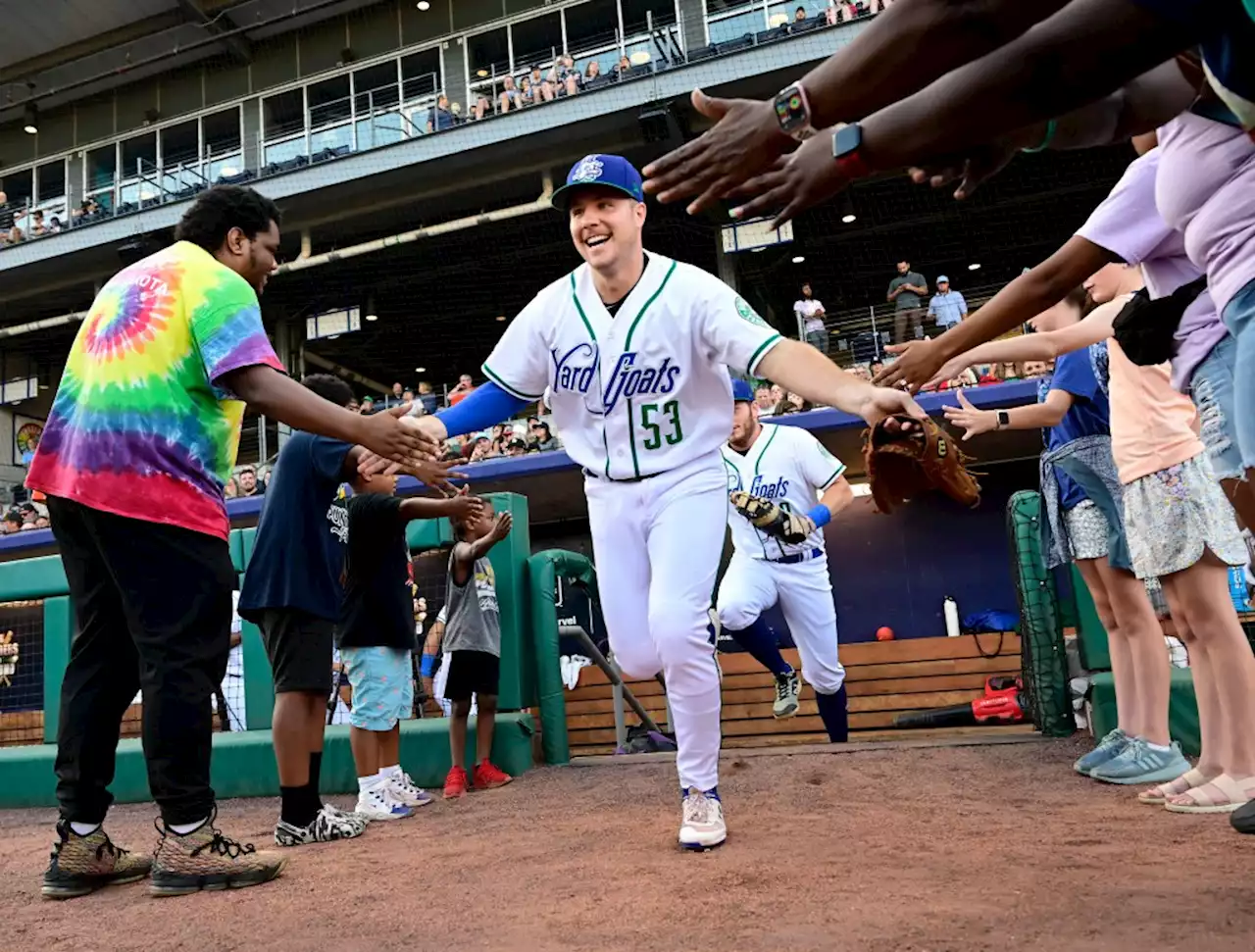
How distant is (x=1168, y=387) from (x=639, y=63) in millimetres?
15243

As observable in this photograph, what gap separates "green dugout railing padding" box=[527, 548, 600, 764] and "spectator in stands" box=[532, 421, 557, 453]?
9.32 meters

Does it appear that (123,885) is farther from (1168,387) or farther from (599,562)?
(1168,387)

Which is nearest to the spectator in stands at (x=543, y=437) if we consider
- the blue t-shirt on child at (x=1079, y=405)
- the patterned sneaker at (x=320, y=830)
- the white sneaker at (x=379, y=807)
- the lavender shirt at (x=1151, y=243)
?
the white sneaker at (x=379, y=807)

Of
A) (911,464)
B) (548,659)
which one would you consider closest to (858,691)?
(548,659)

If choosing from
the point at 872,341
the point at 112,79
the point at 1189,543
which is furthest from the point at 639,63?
the point at 1189,543

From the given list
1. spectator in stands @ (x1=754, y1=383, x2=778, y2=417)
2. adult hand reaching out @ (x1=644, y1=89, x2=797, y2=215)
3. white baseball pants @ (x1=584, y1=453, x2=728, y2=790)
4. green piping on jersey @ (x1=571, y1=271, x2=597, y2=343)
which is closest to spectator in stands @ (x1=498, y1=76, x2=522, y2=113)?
spectator in stands @ (x1=754, y1=383, x2=778, y2=417)

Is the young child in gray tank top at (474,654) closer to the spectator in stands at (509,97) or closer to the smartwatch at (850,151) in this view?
the smartwatch at (850,151)

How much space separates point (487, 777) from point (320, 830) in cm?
131

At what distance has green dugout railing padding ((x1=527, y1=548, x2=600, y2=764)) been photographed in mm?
5145

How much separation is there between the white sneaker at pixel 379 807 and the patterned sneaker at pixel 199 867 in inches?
47.2

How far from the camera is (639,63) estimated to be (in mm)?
16578

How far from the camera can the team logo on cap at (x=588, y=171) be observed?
3182mm

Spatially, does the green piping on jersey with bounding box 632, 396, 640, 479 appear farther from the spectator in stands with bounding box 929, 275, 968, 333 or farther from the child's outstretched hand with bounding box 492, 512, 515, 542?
the spectator in stands with bounding box 929, 275, 968, 333

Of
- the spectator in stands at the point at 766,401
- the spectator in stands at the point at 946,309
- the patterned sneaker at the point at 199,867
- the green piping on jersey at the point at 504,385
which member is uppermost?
the spectator in stands at the point at 946,309
